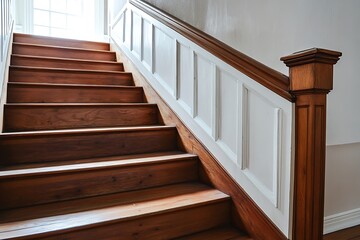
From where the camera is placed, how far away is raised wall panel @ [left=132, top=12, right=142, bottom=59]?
263 centimetres

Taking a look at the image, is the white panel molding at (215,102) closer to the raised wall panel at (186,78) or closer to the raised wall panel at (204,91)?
the raised wall panel at (204,91)

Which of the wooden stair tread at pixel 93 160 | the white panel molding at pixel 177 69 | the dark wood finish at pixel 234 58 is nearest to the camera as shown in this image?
the dark wood finish at pixel 234 58

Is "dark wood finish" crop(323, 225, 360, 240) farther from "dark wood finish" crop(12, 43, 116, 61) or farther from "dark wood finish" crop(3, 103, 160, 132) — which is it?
"dark wood finish" crop(12, 43, 116, 61)

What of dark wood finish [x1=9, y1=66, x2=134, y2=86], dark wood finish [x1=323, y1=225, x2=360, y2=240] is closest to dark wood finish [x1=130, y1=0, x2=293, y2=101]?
dark wood finish [x1=9, y1=66, x2=134, y2=86]

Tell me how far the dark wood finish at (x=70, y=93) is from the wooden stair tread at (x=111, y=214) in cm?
106

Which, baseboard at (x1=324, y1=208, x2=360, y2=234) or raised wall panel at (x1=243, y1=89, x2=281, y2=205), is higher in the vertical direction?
raised wall panel at (x1=243, y1=89, x2=281, y2=205)

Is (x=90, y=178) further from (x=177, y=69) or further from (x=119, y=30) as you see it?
(x=119, y=30)

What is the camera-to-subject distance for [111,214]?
1.21 m

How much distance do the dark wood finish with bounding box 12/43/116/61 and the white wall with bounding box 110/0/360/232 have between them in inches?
65.3

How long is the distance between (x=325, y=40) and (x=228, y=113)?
611 millimetres

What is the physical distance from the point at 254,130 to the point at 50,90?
5.05 ft

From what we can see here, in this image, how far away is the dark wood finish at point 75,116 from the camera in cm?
173

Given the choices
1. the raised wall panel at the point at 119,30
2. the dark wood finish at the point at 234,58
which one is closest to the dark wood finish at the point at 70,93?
the dark wood finish at the point at 234,58

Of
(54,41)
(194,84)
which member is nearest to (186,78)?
(194,84)
